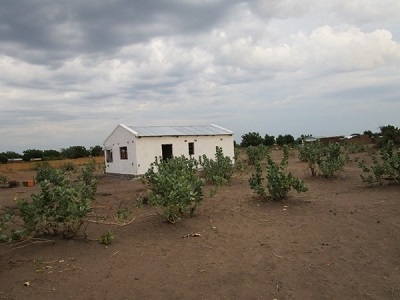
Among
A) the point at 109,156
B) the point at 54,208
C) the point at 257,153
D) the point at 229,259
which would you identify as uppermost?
the point at 109,156

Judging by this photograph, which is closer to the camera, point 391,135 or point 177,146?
point 177,146

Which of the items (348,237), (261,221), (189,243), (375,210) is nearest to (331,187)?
(375,210)

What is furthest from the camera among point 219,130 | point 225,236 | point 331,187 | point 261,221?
point 219,130

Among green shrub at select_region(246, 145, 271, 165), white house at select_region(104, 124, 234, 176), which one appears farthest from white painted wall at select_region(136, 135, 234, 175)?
green shrub at select_region(246, 145, 271, 165)

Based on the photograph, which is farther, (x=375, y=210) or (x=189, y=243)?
(x=375, y=210)

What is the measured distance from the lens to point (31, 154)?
52.8m

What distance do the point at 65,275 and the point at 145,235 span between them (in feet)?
5.97

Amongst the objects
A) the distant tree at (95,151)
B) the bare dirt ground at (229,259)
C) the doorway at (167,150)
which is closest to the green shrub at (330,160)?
the bare dirt ground at (229,259)

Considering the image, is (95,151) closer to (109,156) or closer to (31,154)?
(31,154)

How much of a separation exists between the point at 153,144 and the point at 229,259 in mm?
14300

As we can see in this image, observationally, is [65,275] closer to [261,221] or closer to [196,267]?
[196,267]

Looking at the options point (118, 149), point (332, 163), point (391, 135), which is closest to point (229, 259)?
point (332, 163)

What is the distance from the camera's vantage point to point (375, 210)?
7305 millimetres

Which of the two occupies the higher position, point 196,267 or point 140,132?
point 140,132
